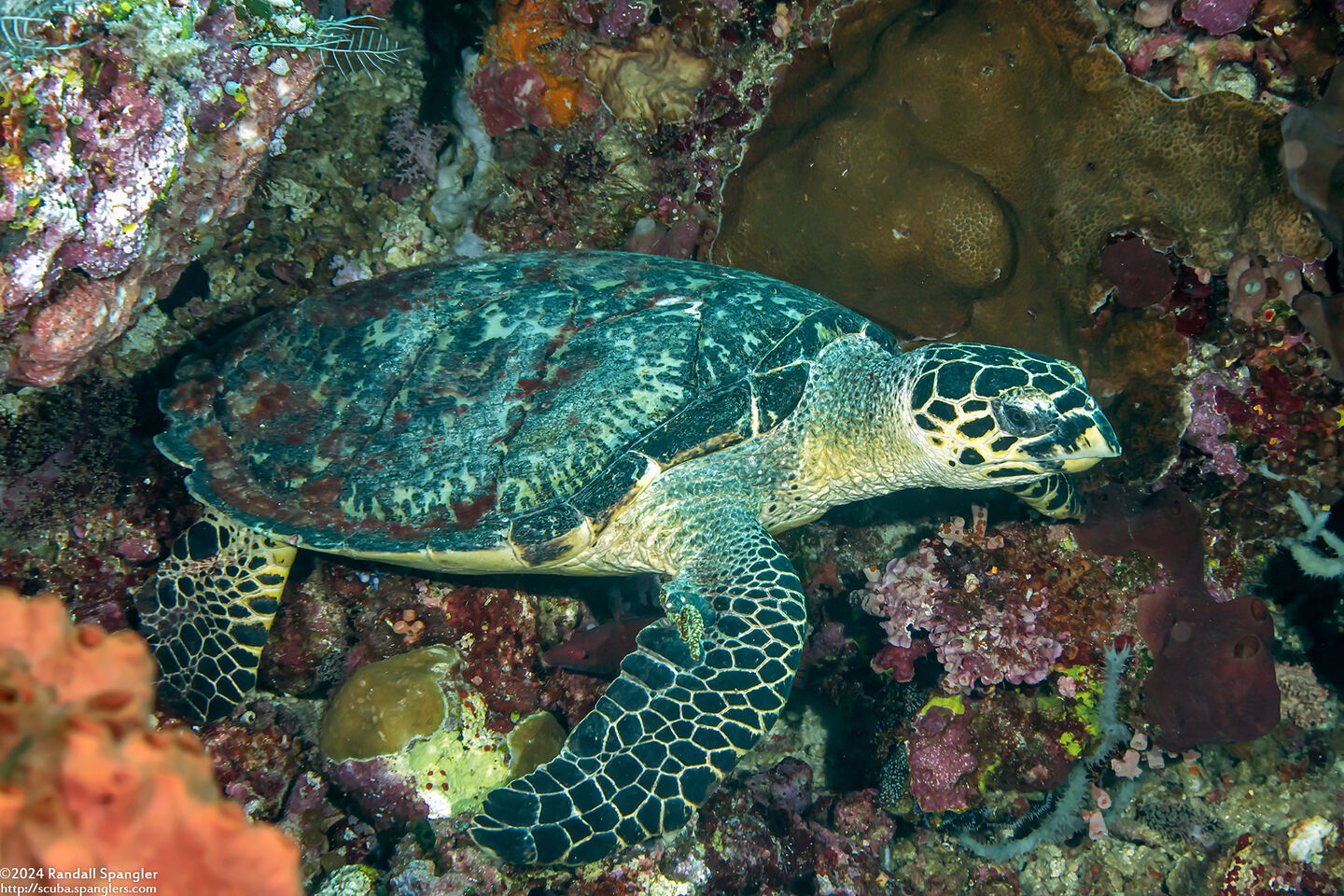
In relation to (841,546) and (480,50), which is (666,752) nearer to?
(841,546)

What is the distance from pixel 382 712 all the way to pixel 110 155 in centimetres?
248

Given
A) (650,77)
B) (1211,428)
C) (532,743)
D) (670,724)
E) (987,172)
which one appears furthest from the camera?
(650,77)

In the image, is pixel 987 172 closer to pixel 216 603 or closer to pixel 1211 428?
pixel 1211 428

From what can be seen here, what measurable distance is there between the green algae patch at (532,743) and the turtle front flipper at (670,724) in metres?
0.47

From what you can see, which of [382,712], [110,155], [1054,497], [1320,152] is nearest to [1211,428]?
[1054,497]

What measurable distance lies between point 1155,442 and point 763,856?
3.26 meters

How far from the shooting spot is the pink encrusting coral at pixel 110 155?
198 centimetres

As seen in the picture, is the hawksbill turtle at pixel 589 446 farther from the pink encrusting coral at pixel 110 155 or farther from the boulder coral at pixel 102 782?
the boulder coral at pixel 102 782

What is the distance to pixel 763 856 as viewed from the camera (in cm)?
304

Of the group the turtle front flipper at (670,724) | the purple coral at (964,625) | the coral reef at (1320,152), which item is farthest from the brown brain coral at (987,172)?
the turtle front flipper at (670,724)

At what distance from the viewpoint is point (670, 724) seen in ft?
8.66

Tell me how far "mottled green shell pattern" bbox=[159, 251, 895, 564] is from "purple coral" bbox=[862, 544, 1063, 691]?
4.11 ft

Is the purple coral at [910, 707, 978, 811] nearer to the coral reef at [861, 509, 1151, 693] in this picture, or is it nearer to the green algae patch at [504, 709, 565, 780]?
the coral reef at [861, 509, 1151, 693]

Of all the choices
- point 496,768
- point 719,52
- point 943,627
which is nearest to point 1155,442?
point 943,627
